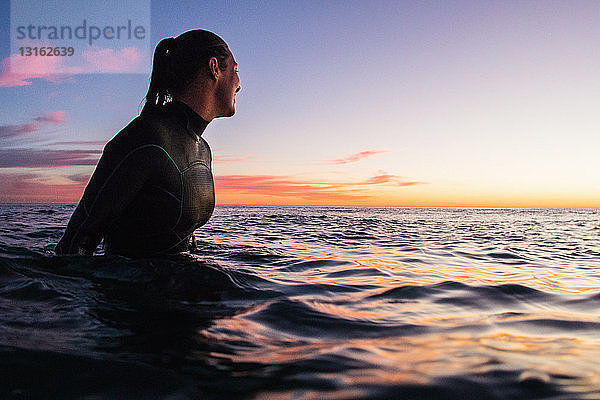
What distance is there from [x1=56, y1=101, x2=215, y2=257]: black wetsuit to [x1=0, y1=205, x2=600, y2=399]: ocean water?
211mm

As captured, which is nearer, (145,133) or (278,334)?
(278,334)

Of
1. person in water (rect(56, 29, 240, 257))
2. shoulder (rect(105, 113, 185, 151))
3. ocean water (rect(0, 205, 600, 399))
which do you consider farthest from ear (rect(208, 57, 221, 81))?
ocean water (rect(0, 205, 600, 399))

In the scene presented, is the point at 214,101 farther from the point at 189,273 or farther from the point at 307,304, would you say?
the point at 307,304

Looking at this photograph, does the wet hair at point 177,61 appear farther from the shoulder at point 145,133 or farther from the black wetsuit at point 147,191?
the shoulder at point 145,133

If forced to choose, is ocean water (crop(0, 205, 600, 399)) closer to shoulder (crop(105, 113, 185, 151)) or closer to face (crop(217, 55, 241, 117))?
shoulder (crop(105, 113, 185, 151))

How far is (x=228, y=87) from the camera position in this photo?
3896 millimetres

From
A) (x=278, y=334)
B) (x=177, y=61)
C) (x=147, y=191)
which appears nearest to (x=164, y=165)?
(x=147, y=191)

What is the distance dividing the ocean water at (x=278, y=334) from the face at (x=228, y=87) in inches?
64.4

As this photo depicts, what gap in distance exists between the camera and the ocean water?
4.42ft

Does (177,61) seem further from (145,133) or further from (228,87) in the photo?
(145,133)

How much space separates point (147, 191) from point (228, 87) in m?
1.39

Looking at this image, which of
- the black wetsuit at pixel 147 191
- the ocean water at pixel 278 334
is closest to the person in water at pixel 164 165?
the black wetsuit at pixel 147 191

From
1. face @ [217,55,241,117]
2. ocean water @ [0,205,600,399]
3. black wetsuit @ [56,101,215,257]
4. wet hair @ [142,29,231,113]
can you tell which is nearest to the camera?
ocean water @ [0,205,600,399]

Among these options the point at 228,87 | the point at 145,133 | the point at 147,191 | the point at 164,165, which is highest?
the point at 228,87
